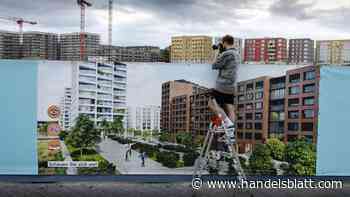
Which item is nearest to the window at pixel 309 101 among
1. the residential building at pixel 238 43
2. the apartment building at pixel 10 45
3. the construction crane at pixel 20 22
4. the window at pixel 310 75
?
the window at pixel 310 75

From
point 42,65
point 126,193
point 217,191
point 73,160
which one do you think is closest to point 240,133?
point 217,191

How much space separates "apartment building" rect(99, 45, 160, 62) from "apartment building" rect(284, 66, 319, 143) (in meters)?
2.32

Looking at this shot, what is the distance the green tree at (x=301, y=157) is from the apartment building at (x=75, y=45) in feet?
11.1

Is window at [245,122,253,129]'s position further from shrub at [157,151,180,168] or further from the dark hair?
the dark hair

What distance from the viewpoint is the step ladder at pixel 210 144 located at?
5.94 m

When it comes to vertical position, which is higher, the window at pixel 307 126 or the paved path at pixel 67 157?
the window at pixel 307 126

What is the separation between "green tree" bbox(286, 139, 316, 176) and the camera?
6719 millimetres

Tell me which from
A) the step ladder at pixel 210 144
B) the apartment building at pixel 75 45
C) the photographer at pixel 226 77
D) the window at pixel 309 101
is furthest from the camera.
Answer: the apartment building at pixel 75 45

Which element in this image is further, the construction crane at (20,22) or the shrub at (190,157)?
the construction crane at (20,22)

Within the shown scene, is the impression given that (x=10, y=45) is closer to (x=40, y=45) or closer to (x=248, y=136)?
(x=40, y=45)

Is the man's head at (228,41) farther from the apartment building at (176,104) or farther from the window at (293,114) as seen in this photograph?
the window at (293,114)

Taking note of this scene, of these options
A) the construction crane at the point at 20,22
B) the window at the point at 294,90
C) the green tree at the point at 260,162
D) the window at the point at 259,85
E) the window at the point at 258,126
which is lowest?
the green tree at the point at 260,162

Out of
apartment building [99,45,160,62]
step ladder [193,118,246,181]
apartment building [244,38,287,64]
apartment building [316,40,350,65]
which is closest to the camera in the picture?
step ladder [193,118,246,181]

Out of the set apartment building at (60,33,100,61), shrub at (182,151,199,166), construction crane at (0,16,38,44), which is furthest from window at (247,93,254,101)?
construction crane at (0,16,38,44)
